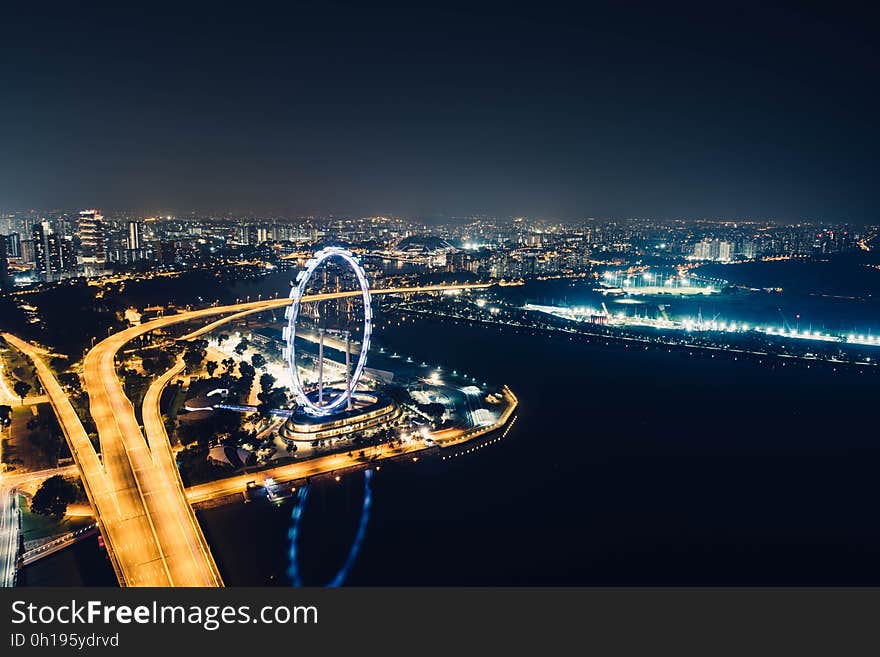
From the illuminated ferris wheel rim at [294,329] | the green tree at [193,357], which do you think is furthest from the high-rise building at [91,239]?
the illuminated ferris wheel rim at [294,329]

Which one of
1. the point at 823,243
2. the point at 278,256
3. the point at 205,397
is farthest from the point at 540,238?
the point at 205,397

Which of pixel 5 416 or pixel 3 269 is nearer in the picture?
pixel 5 416

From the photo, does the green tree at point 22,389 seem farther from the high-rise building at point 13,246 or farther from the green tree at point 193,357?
the high-rise building at point 13,246

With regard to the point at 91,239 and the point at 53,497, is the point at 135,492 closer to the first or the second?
the point at 53,497

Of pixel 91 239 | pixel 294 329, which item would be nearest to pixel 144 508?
pixel 294 329

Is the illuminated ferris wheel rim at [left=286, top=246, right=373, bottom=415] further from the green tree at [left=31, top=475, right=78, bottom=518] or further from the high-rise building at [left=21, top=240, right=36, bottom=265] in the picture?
the high-rise building at [left=21, top=240, right=36, bottom=265]
